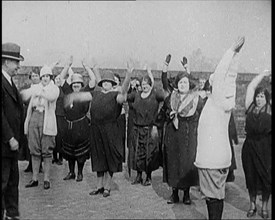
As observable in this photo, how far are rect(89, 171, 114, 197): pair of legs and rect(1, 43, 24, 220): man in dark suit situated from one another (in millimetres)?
509

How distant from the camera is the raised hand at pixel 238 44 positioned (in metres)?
3.33

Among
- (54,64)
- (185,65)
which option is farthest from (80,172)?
(185,65)

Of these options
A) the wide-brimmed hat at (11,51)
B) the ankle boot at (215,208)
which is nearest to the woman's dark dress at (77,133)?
the wide-brimmed hat at (11,51)

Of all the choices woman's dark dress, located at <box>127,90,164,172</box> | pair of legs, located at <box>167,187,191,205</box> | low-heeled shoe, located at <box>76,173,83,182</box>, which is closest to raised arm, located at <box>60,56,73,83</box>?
woman's dark dress, located at <box>127,90,164,172</box>

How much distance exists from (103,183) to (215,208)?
0.74m

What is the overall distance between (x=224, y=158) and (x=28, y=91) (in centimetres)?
128

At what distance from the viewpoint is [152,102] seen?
3521mm

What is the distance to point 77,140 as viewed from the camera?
11.5ft

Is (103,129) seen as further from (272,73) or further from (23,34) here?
(272,73)

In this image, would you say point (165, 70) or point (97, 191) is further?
point (97, 191)

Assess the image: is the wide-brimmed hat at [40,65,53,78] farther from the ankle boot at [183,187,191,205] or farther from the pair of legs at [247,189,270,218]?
the pair of legs at [247,189,270,218]

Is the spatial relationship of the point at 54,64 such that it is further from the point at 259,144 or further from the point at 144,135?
the point at 259,144

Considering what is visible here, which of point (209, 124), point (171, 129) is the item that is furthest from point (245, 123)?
point (171, 129)

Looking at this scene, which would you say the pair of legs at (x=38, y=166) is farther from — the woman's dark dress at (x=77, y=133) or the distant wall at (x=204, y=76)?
the distant wall at (x=204, y=76)
